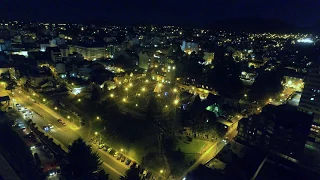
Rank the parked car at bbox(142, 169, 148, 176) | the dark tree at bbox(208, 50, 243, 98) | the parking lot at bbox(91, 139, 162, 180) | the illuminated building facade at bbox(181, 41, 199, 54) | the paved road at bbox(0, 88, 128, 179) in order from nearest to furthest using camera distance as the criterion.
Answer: the parking lot at bbox(91, 139, 162, 180) → the parked car at bbox(142, 169, 148, 176) → the paved road at bbox(0, 88, 128, 179) → the dark tree at bbox(208, 50, 243, 98) → the illuminated building facade at bbox(181, 41, 199, 54)

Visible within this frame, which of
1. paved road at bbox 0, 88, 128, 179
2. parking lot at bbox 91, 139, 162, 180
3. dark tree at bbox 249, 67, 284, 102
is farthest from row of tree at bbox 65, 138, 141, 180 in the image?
dark tree at bbox 249, 67, 284, 102

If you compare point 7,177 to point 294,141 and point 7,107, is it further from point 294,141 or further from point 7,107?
point 294,141

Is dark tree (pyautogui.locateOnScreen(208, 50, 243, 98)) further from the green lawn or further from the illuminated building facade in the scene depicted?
the illuminated building facade

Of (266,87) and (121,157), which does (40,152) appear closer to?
(121,157)

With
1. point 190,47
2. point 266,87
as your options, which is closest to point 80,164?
point 266,87

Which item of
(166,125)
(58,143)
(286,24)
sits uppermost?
(286,24)

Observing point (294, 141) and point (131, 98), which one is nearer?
point (294, 141)

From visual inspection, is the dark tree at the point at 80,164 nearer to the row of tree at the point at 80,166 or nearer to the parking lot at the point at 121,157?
the row of tree at the point at 80,166

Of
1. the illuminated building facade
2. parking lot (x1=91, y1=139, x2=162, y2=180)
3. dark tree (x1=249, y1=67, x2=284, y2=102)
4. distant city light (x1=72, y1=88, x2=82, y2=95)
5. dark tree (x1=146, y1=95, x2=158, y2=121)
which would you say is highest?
the illuminated building facade

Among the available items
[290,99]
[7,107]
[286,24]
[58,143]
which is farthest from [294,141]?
[286,24]
